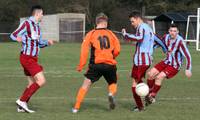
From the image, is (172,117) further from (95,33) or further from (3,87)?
(3,87)

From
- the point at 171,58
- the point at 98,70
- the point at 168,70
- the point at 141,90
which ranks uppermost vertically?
the point at 171,58

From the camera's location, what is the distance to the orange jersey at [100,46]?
10102 mm

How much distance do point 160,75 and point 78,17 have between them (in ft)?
154

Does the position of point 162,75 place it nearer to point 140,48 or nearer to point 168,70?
point 168,70

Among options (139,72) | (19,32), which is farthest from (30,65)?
(139,72)

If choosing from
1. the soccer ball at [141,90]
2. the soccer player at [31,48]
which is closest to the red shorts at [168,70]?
the soccer ball at [141,90]

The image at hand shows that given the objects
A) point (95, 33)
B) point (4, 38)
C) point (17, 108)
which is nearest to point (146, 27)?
point (95, 33)

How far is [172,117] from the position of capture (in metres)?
9.63

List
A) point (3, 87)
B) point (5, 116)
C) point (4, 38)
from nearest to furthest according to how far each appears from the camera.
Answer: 1. point (5, 116)
2. point (3, 87)
3. point (4, 38)

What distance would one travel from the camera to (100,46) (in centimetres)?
1014

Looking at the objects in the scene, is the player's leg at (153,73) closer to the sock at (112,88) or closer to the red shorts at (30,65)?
the sock at (112,88)

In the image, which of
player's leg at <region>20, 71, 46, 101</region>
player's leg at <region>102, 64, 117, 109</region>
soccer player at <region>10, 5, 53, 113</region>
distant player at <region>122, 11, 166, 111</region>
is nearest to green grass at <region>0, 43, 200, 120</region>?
player's leg at <region>102, 64, 117, 109</region>

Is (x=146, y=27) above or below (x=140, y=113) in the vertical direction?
above

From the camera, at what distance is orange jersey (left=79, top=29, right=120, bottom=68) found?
1010cm
